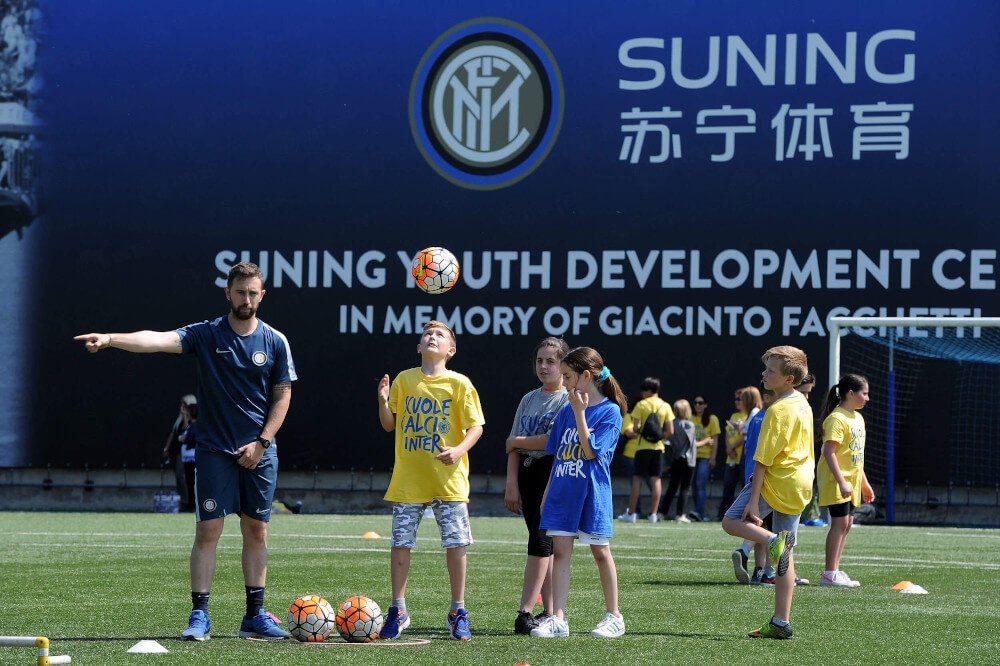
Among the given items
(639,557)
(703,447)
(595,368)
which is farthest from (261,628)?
(703,447)

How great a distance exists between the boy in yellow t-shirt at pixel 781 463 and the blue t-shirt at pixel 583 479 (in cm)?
80

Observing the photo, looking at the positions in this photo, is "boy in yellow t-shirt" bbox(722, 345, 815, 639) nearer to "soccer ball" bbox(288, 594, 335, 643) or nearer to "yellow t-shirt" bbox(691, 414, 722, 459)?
"soccer ball" bbox(288, 594, 335, 643)

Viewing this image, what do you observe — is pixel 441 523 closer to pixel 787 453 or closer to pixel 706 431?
pixel 787 453

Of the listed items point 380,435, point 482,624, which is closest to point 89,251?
point 380,435

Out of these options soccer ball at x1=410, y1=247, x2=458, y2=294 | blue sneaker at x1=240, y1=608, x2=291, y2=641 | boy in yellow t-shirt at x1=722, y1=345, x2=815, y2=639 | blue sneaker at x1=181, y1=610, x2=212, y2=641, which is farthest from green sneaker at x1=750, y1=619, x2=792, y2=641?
soccer ball at x1=410, y1=247, x2=458, y2=294

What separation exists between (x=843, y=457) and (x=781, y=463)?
3554 mm

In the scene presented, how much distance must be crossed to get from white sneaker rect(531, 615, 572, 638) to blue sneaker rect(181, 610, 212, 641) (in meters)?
1.65

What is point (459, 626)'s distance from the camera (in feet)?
24.4

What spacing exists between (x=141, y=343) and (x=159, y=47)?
56.0 feet

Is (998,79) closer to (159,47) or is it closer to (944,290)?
(944,290)

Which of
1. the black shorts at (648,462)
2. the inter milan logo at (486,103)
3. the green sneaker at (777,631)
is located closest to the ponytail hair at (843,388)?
the green sneaker at (777,631)

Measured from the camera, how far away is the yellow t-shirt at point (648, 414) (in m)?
19.5

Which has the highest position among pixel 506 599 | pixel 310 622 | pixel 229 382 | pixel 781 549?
pixel 229 382

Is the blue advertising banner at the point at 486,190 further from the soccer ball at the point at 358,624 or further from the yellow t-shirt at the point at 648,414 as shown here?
the soccer ball at the point at 358,624
